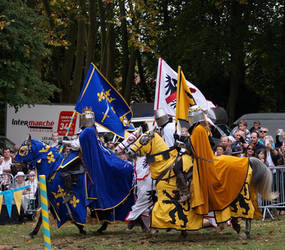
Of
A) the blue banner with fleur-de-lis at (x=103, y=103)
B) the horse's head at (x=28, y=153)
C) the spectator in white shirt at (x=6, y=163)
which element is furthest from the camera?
the spectator in white shirt at (x=6, y=163)

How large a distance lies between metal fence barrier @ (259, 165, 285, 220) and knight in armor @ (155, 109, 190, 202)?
10.5 ft

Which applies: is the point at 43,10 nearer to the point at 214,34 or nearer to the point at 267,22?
the point at 214,34

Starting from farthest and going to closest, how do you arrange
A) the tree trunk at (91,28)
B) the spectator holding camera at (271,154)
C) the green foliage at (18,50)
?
the tree trunk at (91,28) < the green foliage at (18,50) < the spectator holding camera at (271,154)

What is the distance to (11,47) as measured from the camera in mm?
19391

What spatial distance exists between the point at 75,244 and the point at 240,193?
8.70 feet

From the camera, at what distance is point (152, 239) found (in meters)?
10.3

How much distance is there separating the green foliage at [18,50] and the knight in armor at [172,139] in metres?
9.46

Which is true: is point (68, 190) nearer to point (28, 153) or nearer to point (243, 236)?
point (28, 153)

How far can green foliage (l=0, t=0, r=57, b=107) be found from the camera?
19.3 meters

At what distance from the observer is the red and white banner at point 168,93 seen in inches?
506

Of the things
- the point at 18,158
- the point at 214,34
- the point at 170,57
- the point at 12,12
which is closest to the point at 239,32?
the point at 214,34

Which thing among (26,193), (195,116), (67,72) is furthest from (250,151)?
(67,72)

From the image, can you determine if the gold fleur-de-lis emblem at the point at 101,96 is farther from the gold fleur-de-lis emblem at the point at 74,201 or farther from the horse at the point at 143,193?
the gold fleur-de-lis emblem at the point at 74,201

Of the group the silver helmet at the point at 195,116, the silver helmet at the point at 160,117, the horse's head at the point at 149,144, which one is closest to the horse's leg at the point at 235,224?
the horse's head at the point at 149,144
